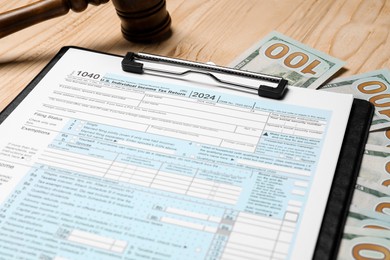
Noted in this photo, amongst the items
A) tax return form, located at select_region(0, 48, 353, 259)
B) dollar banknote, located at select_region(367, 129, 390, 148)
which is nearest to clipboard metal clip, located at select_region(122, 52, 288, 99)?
tax return form, located at select_region(0, 48, 353, 259)

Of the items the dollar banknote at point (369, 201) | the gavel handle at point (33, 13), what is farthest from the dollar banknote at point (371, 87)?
the gavel handle at point (33, 13)

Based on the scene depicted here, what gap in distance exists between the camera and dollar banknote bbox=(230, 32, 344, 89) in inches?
30.5

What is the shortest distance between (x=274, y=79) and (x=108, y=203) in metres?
0.27

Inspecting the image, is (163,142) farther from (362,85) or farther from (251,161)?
(362,85)

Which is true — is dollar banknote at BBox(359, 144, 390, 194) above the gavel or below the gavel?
below

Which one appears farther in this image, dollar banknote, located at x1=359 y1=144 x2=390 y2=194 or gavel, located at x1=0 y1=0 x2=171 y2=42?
gavel, located at x1=0 y1=0 x2=171 y2=42

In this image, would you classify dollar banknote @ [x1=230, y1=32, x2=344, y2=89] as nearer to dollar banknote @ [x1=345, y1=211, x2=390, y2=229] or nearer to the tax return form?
the tax return form

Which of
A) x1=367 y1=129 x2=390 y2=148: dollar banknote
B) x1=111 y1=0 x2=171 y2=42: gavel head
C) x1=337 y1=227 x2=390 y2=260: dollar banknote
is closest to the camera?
x1=337 y1=227 x2=390 y2=260: dollar banknote

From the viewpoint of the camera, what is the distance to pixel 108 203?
2.00 feet

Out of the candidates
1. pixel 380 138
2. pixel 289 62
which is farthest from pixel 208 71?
pixel 380 138

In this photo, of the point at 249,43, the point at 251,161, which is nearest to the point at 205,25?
the point at 249,43

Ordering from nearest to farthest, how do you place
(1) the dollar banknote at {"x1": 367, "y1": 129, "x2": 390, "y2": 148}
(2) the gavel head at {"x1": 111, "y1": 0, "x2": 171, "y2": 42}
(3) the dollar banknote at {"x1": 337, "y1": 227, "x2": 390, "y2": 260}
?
1. (3) the dollar banknote at {"x1": 337, "y1": 227, "x2": 390, "y2": 260}
2. (1) the dollar banknote at {"x1": 367, "y1": 129, "x2": 390, "y2": 148}
3. (2) the gavel head at {"x1": 111, "y1": 0, "x2": 171, "y2": 42}

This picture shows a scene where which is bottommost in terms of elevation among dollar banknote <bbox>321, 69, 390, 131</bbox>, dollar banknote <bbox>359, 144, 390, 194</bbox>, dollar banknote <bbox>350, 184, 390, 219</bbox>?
dollar banknote <bbox>350, 184, 390, 219</bbox>

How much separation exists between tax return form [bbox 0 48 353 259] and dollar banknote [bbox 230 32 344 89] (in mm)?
57
